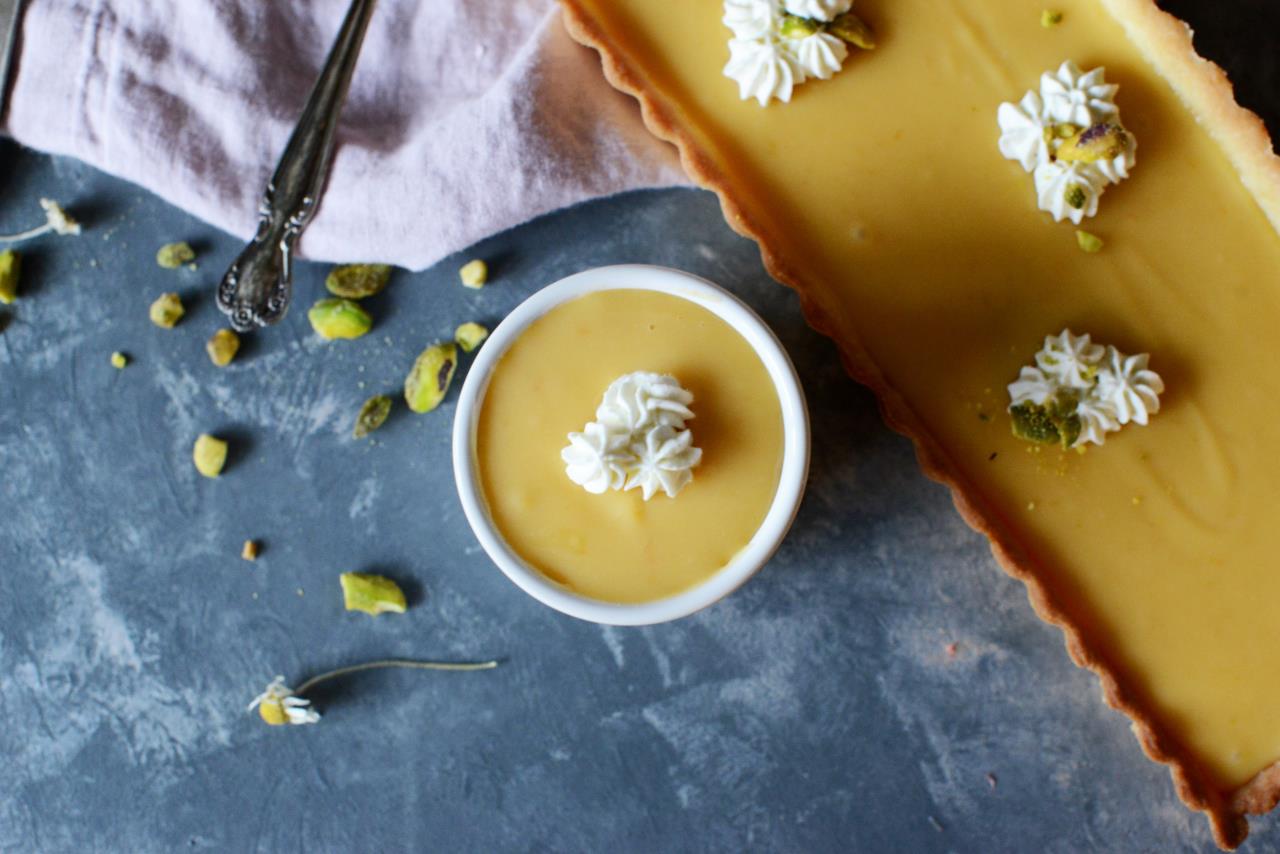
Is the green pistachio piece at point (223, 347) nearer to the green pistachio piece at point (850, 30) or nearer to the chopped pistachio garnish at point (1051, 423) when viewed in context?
the green pistachio piece at point (850, 30)

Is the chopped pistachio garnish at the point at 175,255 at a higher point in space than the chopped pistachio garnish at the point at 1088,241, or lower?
lower

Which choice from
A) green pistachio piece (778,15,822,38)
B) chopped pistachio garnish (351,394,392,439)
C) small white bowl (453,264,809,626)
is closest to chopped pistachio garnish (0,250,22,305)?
chopped pistachio garnish (351,394,392,439)

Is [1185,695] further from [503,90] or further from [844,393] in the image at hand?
[503,90]

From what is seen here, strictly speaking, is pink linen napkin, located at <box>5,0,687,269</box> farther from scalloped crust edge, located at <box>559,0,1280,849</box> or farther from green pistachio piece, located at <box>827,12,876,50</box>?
green pistachio piece, located at <box>827,12,876,50</box>

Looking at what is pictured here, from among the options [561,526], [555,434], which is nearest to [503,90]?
[555,434]

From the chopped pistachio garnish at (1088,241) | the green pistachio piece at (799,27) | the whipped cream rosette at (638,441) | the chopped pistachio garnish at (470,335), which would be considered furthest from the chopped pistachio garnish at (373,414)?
the chopped pistachio garnish at (1088,241)

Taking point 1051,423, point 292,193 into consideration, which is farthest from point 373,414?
point 1051,423
